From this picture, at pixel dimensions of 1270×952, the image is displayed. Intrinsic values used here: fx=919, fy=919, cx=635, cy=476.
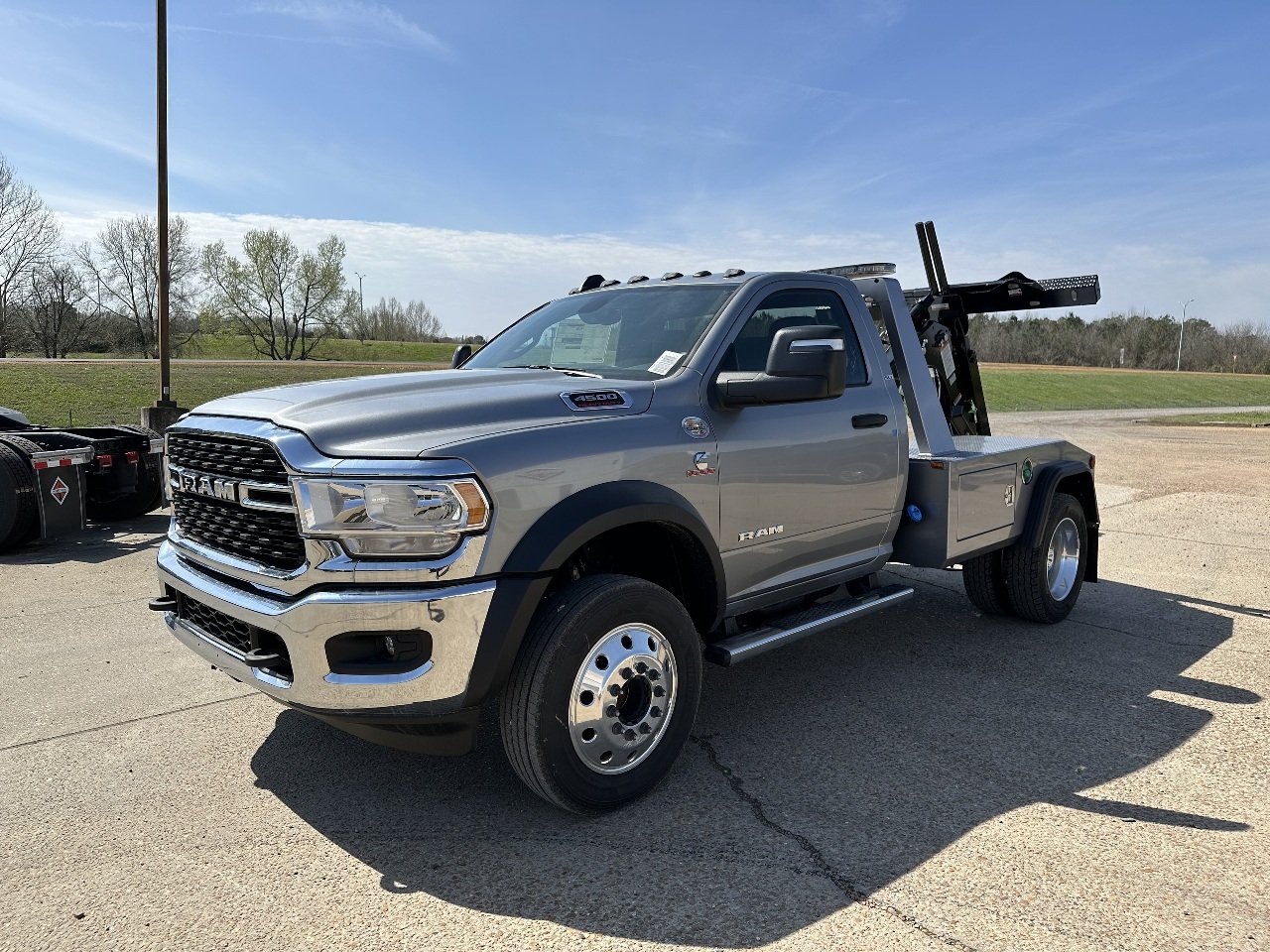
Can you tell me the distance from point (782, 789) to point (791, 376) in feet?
5.29

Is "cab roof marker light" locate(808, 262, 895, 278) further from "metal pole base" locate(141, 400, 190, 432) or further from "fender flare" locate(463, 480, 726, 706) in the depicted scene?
"metal pole base" locate(141, 400, 190, 432)

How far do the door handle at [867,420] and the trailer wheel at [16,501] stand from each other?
7139mm

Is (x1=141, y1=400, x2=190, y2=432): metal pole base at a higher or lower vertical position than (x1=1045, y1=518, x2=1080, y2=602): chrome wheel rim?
higher

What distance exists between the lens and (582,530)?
316cm

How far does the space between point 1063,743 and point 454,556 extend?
2.83 metres

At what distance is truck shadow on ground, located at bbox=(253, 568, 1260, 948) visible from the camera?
2.86 m

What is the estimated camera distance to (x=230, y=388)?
2447 cm

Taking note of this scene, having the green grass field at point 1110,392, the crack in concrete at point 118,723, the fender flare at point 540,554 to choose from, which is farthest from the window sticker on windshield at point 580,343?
the green grass field at point 1110,392

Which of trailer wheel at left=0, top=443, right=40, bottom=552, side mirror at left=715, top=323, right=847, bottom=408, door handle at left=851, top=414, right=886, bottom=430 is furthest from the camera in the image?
trailer wheel at left=0, top=443, right=40, bottom=552

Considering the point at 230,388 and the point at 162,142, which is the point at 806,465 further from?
the point at 230,388

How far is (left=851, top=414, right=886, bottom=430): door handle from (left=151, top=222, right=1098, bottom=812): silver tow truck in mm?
12

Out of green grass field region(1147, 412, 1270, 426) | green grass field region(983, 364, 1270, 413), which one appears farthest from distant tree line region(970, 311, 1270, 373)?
green grass field region(1147, 412, 1270, 426)

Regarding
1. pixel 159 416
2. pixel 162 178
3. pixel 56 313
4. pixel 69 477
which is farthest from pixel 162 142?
pixel 56 313

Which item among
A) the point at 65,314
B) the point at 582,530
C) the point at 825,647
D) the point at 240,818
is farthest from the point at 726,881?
the point at 65,314
